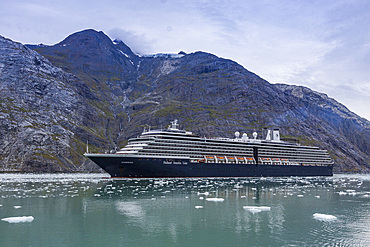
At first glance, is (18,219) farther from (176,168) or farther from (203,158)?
(203,158)

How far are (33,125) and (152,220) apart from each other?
176 meters

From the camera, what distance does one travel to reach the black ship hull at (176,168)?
84688 mm

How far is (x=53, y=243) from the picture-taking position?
77.2 ft

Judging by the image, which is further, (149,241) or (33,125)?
(33,125)

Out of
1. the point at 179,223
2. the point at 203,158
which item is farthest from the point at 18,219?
the point at 203,158

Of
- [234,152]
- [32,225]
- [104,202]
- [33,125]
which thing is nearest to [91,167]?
[33,125]

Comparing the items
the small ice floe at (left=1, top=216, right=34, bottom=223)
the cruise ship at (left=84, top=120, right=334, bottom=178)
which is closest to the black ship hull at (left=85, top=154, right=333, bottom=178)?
the cruise ship at (left=84, top=120, right=334, bottom=178)

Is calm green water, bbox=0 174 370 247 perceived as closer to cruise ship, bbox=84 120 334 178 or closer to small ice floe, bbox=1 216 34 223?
small ice floe, bbox=1 216 34 223

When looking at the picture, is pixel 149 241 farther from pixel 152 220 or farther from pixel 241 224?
pixel 241 224

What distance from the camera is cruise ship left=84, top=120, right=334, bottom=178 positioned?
86312 millimetres

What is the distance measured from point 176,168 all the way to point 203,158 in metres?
12.9

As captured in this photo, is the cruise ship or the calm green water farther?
the cruise ship

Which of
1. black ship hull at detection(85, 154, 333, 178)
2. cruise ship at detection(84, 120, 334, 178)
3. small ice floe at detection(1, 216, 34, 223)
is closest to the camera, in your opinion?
small ice floe at detection(1, 216, 34, 223)

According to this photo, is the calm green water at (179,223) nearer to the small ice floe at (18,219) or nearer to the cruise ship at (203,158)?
the small ice floe at (18,219)
